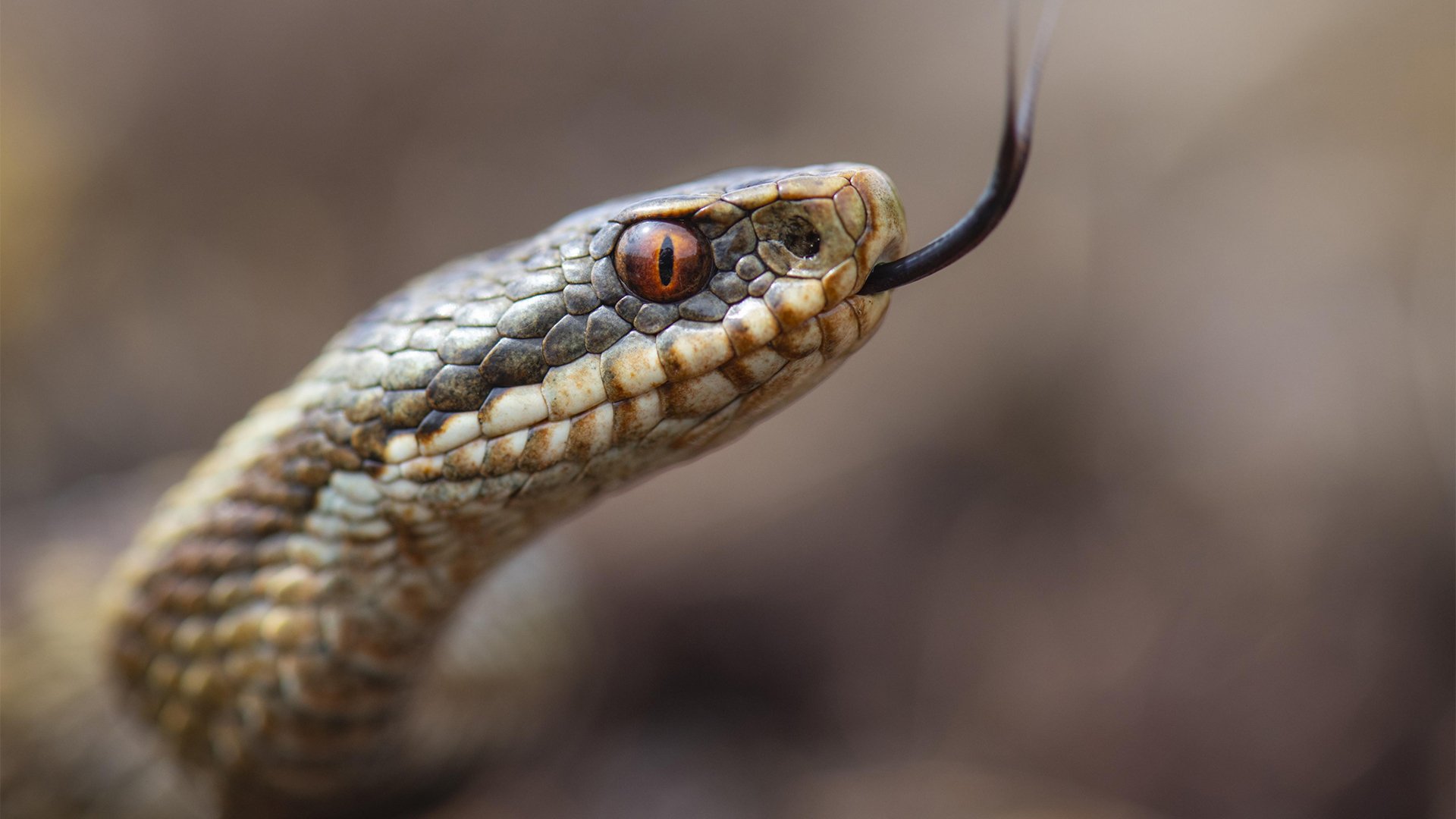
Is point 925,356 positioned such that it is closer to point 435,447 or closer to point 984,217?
point 984,217

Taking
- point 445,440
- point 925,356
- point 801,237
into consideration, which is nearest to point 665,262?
point 801,237

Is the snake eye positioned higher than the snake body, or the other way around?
the snake eye

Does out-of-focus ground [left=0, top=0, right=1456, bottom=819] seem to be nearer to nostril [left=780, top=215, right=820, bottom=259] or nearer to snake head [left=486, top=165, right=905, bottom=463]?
snake head [left=486, top=165, right=905, bottom=463]

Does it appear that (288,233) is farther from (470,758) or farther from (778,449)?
(470,758)

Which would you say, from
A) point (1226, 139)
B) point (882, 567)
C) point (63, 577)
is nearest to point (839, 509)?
point (882, 567)

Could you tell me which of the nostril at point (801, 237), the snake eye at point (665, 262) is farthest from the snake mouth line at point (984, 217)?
the snake eye at point (665, 262)

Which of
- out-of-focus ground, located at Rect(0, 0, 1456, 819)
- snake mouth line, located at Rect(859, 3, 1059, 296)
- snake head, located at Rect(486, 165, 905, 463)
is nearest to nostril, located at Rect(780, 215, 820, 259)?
snake head, located at Rect(486, 165, 905, 463)

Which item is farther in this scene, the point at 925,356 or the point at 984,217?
the point at 925,356
